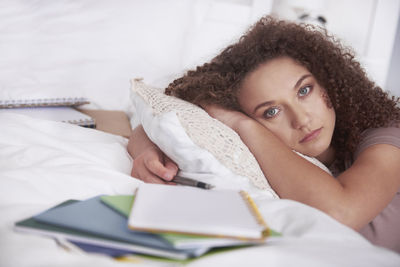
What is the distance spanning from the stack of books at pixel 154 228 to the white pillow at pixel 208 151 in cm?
21

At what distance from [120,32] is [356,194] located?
1256 millimetres

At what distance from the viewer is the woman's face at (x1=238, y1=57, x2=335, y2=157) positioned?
971 millimetres

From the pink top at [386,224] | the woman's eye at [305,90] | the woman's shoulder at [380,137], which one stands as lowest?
the pink top at [386,224]

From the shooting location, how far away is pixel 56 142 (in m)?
0.90

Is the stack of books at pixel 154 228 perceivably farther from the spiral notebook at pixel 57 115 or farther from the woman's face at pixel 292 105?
the spiral notebook at pixel 57 115

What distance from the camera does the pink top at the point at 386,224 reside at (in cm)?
81

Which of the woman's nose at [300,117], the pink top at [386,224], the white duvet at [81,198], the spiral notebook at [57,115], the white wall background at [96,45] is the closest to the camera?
the white duvet at [81,198]

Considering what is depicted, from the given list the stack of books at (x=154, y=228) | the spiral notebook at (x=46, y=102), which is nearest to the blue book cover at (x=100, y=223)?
the stack of books at (x=154, y=228)

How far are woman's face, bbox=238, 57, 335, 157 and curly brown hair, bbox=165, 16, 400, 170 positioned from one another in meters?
0.04

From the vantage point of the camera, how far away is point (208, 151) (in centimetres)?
76

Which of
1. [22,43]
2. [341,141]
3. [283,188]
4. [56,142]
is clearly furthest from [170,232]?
[22,43]

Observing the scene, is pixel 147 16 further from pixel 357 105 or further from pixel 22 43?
pixel 357 105

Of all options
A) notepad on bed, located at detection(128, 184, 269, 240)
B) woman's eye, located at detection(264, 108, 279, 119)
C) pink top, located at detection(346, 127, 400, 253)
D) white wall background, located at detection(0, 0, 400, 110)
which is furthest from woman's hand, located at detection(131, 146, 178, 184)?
white wall background, located at detection(0, 0, 400, 110)

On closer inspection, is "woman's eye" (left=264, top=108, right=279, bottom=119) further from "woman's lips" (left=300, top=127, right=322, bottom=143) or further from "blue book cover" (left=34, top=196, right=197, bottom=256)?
"blue book cover" (left=34, top=196, right=197, bottom=256)
